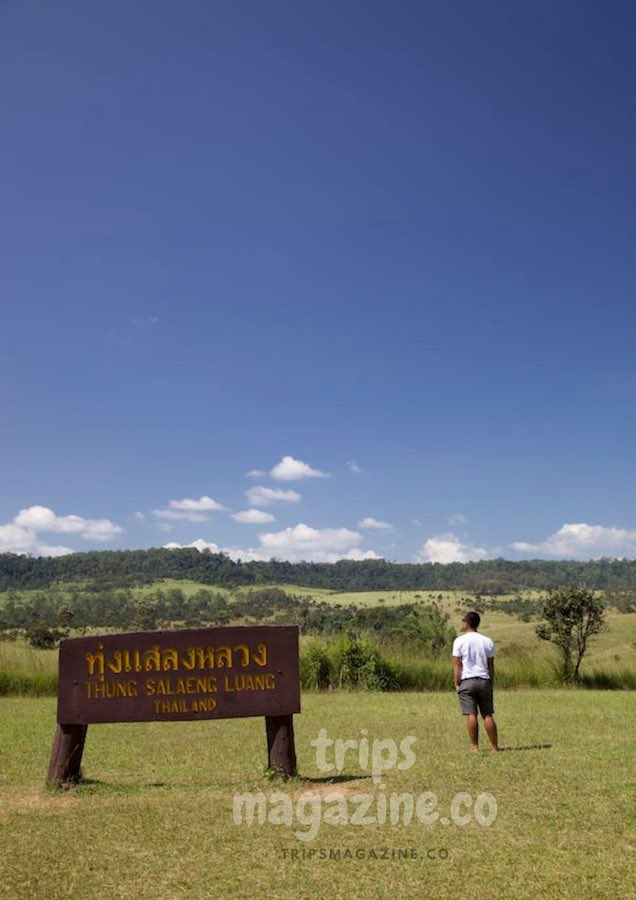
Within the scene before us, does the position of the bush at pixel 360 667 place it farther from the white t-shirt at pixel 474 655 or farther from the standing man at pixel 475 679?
the white t-shirt at pixel 474 655

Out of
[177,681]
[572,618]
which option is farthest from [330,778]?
[572,618]

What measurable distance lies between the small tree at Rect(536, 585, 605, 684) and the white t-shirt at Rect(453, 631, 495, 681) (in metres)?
15.1

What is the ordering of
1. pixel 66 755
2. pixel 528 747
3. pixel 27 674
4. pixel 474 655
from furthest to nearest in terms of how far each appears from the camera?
pixel 27 674 < pixel 528 747 < pixel 474 655 < pixel 66 755

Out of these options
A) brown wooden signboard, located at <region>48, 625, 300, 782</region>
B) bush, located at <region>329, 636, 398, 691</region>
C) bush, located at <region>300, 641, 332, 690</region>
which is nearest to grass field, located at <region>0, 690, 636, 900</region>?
brown wooden signboard, located at <region>48, 625, 300, 782</region>

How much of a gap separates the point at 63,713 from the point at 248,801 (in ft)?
8.32

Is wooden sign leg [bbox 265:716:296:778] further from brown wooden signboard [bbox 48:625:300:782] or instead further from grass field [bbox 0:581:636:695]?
grass field [bbox 0:581:636:695]

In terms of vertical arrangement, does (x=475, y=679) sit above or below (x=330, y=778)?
above

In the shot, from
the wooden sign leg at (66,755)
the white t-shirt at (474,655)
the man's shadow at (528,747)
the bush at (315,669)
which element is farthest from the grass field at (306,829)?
the bush at (315,669)

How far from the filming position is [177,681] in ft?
26.5

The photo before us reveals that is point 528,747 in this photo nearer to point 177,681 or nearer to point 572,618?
point 177,681

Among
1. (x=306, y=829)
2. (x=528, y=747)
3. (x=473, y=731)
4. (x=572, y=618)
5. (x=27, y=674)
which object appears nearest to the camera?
(x=306, y=829)

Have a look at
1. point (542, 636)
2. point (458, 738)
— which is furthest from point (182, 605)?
point (458, 738)

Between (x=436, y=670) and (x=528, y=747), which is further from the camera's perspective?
(x=436, y=670)

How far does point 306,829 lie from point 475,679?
3893mm
